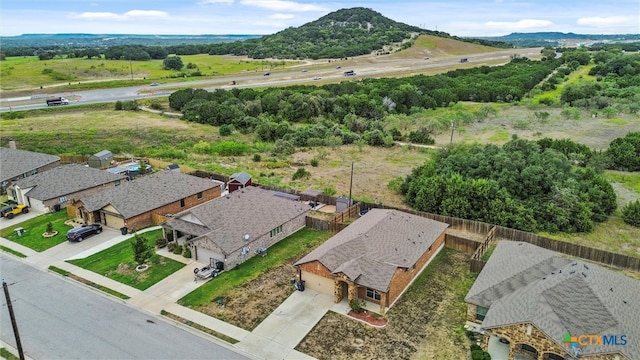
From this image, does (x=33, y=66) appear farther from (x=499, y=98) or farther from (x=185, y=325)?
(x=185, y=325)

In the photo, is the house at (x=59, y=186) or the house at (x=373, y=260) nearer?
the house at (x=373, y=260)

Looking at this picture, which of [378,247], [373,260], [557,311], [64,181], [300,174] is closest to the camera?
[557,311]

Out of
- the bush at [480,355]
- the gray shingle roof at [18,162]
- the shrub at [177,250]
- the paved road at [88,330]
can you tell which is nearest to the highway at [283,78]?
the gray shingle roof at [18,162]

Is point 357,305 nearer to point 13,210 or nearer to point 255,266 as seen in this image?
point 255,266

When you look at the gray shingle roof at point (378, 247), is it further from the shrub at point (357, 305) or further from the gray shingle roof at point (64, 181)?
the gray shingle roof at point (64, 181)

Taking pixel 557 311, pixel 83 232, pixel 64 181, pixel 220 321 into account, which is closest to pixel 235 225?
pixel 220 321

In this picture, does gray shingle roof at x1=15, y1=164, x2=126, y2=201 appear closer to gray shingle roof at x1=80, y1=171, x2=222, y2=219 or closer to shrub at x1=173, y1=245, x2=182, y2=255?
gray shingle roof at x1=80, y1=171, x2=222, y2=219

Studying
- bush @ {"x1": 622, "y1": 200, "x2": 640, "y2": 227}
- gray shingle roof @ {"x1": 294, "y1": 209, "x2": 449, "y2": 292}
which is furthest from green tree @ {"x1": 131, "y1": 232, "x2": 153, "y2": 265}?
bush @ {"x1": 622, "y1": 200, "x2": 640, "y2": 227}

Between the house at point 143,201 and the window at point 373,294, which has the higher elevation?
the house at point 143,201
